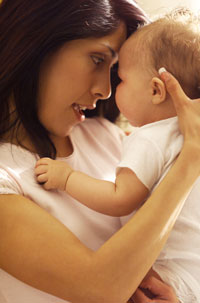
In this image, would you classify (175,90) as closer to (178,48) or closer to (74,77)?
(178,48)

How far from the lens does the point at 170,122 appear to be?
1.04 metres

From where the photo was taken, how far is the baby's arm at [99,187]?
98 cm

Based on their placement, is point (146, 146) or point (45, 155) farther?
point (45, 155)

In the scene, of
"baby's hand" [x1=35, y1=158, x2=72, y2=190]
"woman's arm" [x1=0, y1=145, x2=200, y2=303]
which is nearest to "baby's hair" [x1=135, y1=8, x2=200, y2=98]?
"woman's arm" [x1=0, y1=145, x2=200, y2=303]

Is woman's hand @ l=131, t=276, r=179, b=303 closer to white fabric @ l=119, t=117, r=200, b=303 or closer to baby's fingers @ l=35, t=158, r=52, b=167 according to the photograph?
white fabric @ l=119, t=117, r=200, b=303

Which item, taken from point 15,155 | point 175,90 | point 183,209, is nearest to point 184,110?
point 175,90

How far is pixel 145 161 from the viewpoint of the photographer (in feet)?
3.16

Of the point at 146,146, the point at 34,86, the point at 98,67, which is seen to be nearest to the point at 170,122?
the point at 146,146

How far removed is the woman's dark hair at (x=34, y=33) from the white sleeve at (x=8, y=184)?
0.61ft

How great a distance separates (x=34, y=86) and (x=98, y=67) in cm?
21

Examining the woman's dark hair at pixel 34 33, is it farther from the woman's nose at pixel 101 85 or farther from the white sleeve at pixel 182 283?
the white sleeve at pixel 182 283

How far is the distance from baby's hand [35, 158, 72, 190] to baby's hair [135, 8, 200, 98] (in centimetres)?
37

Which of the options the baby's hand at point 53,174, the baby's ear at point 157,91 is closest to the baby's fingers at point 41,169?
the baby's hand at point 53,174

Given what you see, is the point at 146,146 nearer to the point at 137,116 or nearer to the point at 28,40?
the point at 137,116
